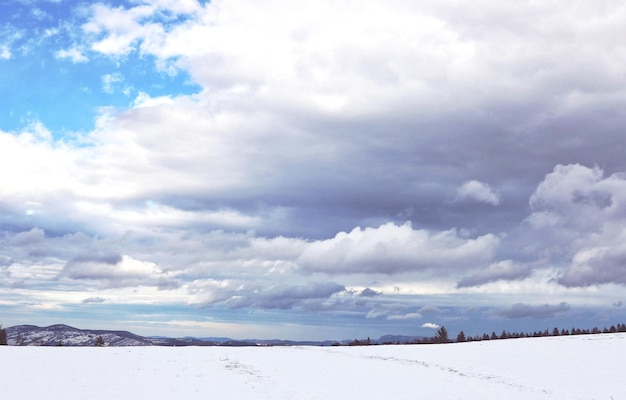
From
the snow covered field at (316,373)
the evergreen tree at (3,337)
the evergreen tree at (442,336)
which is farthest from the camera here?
the evergreen tree at (442,336)

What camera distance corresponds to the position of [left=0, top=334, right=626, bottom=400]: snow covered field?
130 ft

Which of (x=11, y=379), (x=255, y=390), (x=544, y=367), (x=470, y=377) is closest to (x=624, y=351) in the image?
(x=544, y=367)

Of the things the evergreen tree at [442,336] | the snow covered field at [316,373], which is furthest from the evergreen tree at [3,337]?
the evergreen tree at [442,336]

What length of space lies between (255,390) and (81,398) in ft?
37.4

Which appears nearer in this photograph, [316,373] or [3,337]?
[316,373]

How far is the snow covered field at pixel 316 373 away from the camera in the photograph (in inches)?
1564

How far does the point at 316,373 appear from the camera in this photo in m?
50.8

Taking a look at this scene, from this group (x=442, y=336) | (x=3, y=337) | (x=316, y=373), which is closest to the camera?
(x=316, y=373)

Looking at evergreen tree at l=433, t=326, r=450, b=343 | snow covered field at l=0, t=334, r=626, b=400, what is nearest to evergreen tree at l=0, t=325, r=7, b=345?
snow covered field at l=0, t=334, r=626, b=400

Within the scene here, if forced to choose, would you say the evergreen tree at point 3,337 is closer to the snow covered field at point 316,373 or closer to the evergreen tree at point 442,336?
the snow covered field at point 316,373

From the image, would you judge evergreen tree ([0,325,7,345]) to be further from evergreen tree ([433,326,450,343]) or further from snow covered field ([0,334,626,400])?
evergreen tree ([433,326,450,343])

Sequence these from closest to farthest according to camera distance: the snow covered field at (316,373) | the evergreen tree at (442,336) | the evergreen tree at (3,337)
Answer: the snow covered field at (316,373) → the evergreen tree at (3,337) → the evergreen tree at (442,336)

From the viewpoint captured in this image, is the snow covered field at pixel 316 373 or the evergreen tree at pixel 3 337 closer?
the snow covered field at pixel 316 373

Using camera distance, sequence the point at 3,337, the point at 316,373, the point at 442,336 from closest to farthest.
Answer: the point at 316,373
the point at 3,337
the point at 442,336
